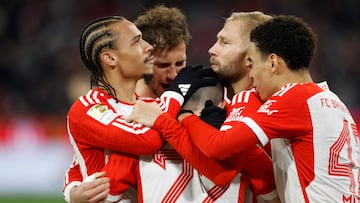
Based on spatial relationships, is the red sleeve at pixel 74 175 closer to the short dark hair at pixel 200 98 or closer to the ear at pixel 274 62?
the short dark hair at pixel 200 98

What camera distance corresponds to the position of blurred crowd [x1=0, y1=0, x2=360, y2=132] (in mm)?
13766

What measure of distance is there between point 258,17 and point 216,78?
0.46m

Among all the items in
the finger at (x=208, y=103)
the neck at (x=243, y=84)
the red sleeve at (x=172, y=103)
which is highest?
the red sleeve at (x=172, y=103)

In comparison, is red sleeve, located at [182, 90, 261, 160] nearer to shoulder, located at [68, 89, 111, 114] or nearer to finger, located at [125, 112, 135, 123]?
finger, located at [125, 112, 135, 123]

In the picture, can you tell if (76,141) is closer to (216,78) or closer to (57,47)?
(216,78)

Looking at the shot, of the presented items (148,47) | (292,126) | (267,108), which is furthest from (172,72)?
(292,126)

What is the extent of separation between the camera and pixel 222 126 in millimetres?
4160

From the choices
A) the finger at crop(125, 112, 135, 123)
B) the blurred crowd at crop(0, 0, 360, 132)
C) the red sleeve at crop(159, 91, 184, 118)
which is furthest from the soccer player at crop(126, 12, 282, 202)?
the blurred crowd at crop(0, 0, 360, 132)

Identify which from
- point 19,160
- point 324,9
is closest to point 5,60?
point 19,160

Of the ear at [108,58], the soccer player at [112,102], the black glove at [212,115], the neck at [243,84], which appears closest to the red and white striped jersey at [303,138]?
the black glove at [212,115]

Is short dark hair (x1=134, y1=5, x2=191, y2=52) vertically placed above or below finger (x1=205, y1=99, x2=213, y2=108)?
above

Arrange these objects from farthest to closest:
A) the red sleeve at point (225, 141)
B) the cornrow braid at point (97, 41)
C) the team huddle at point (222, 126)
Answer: the cornrow braid at point (97, 41)
the team huddle at point (222, 126)
the red sleeve at point (225, 141)

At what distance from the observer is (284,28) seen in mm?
4207

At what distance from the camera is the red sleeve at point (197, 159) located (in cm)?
412
